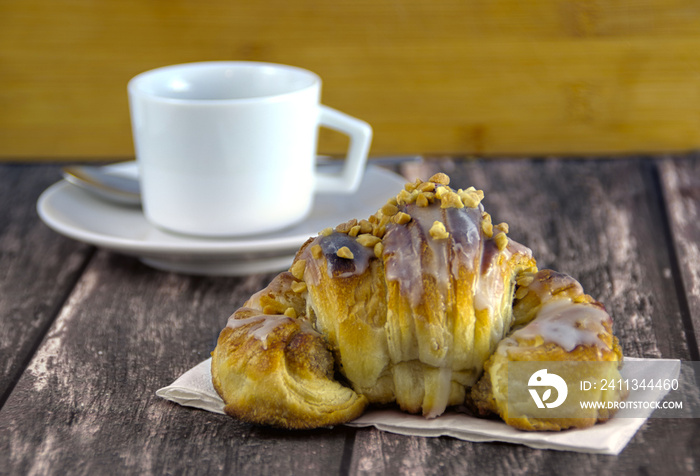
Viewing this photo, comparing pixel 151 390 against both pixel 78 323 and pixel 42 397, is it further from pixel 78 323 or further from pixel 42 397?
pixel 78 323

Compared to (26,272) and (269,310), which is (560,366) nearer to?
(269,310)

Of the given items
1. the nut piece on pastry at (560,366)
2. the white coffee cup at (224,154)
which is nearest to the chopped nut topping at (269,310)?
the nut piece on pastry at (560,366)

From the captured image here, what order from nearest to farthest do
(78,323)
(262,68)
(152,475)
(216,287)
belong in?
1. (152,475)
2. (78,323)
3. (216,287)
4. (262,68)

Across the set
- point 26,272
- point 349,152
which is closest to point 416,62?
point 349,152

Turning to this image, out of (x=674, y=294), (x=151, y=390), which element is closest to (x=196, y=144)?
(x=151, y=390)

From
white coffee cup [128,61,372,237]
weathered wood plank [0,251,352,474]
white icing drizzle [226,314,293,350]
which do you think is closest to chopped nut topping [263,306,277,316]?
white icing drizzle [226,314,293,350]
